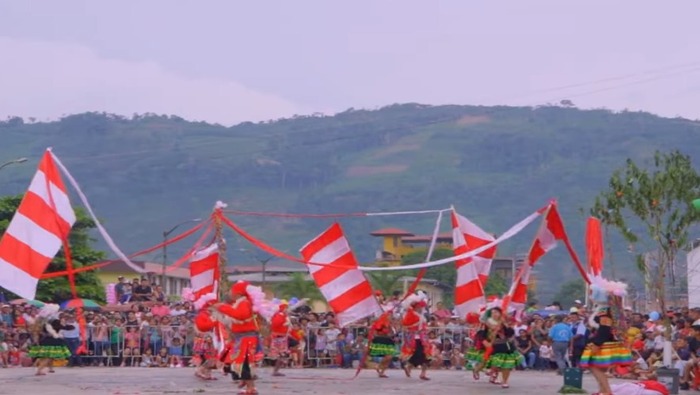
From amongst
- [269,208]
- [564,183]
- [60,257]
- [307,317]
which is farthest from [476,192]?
[307,317]

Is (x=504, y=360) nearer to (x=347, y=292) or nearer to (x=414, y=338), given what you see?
(x=414, y=338)

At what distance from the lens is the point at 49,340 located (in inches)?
1101

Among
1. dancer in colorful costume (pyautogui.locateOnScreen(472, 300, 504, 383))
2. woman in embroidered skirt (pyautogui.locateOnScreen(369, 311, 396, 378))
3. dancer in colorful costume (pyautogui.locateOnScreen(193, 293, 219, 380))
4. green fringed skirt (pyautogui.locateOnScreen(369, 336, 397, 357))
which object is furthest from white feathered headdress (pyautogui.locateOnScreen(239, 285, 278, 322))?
green fringed skirt (pyautogui.locateOnScreen(369, 336, 397, 357))

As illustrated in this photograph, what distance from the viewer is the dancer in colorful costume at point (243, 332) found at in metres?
22.0

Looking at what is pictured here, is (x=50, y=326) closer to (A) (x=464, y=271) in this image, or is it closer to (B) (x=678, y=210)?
(A) (x=464, y=271)

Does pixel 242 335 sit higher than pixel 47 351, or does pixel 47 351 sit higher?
pixel 242 335

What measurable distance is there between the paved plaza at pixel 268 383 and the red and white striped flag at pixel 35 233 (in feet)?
9.88

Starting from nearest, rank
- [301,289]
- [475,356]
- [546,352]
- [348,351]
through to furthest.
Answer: [475,356]
[546,352]
[348,351]
[301,289]

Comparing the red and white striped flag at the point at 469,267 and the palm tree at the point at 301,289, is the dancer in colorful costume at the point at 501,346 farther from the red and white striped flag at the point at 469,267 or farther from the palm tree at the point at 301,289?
the palm tree at the point at 301,289

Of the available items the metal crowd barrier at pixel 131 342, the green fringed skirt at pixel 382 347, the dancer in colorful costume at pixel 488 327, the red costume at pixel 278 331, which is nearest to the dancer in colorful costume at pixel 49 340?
the red costume at pixel 278 331

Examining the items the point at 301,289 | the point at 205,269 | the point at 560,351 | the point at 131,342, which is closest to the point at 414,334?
the point at 205,269

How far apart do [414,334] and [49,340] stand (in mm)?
7277

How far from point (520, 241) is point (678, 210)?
124621 millimetres

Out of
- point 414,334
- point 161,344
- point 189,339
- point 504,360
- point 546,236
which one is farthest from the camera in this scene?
point 189,339
